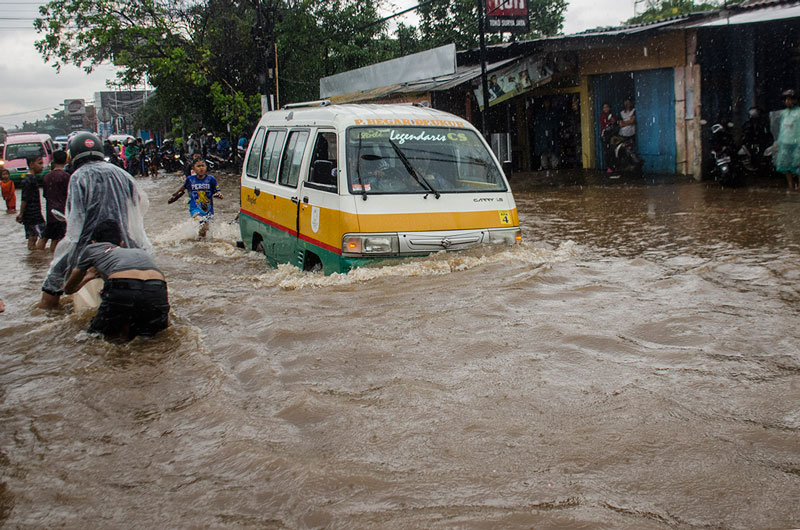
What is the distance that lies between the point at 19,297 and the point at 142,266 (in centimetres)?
392

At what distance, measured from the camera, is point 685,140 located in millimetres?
15602

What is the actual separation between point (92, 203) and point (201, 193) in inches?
203

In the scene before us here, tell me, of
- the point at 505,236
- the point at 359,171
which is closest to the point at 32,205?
the point at 359,171

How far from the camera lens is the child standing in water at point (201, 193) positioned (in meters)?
10.8

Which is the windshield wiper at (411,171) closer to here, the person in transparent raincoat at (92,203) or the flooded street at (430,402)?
the flooded street at (430,402)

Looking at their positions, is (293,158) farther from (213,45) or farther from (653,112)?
(213,45)

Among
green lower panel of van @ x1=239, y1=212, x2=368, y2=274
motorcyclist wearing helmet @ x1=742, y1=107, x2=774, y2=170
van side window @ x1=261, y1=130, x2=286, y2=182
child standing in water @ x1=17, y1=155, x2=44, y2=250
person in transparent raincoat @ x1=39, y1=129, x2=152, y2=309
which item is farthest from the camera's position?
motorcyclist wearing helmet @ x1=742, y1=107, x2=774, y2=170

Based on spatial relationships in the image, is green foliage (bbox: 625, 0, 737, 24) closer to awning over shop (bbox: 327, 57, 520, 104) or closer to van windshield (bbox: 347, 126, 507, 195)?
awning over shop (bbox: 327, 57, 520, 104)

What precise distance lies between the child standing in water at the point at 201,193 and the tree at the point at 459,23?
2312 cm

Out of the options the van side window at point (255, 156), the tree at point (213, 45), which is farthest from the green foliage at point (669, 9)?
the van side window at point (255, 156)

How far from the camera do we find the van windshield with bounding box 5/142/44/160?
28.7 metres

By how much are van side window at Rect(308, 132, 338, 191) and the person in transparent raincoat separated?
1.52 metres

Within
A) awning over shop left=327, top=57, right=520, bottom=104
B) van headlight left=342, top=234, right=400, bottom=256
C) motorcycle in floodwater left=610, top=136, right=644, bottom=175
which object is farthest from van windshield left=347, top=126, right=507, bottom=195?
awning over shop left=327, top=57, right=520, bottom=104

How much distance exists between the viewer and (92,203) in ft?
18.7
